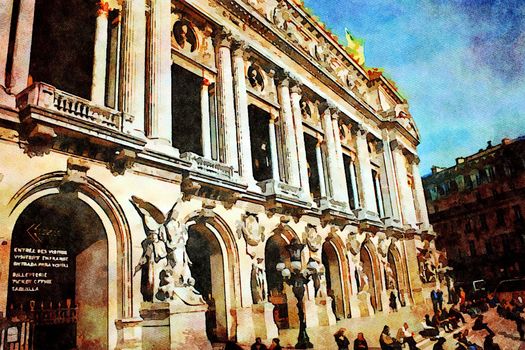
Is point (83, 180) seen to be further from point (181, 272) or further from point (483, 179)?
point (483, 179)

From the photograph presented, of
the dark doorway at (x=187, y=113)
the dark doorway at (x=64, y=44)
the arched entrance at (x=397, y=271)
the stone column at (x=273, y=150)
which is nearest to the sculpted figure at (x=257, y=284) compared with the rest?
the stone column at (x=273, y=150)

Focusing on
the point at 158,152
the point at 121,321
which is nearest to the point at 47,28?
the point at 158,152

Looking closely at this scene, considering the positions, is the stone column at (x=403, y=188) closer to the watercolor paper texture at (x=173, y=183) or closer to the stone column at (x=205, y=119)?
the watercolor paper texture at (x=173, y=183)

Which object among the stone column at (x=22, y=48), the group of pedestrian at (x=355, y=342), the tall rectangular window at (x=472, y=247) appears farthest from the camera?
the tall rectangular window at (x=472, y=247)

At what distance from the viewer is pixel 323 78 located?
21.2m

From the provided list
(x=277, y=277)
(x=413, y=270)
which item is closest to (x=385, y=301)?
(x=413, y=270)

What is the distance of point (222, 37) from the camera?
15430 millimetres

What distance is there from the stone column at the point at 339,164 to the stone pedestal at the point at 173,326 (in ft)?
41.0

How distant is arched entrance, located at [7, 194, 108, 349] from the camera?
891cm

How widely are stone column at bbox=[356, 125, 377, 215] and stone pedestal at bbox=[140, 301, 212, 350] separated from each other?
596 inches

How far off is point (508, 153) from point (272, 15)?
482 inches

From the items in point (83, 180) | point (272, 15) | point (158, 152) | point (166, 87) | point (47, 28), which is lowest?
point (83, 180)

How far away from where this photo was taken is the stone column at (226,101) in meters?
14.1

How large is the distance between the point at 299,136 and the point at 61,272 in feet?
38.3
